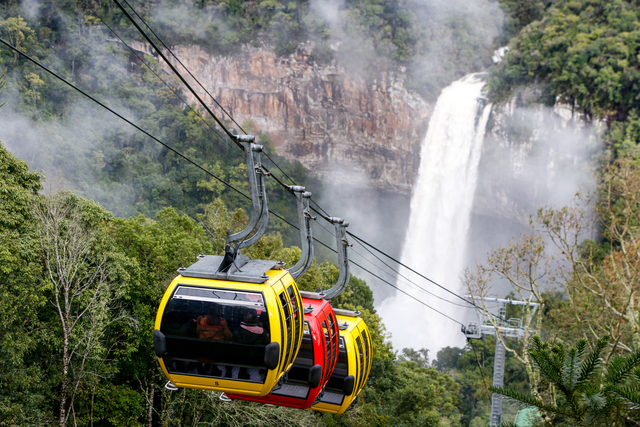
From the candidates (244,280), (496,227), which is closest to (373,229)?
(496,227)

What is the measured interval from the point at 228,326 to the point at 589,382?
3.59 meters

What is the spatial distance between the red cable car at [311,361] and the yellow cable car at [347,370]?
0.57m

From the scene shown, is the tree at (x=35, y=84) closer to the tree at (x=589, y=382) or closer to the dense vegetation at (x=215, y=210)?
the dense vegetation at (x=215, y=210)

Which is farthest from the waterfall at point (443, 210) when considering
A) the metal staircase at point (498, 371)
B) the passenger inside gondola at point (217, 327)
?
the passenger inside gondola at point (217, 327)

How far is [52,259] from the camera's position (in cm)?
1139

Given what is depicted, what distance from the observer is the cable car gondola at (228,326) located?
5514mm

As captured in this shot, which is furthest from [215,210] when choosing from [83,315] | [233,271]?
[233,271]

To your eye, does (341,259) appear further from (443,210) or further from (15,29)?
(15,29)

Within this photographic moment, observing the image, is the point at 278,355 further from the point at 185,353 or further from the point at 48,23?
the point at 48,23

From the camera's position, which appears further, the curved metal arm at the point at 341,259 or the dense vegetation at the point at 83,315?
the dense vegetation at the point at 83,315

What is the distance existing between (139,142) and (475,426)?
99.6 feet

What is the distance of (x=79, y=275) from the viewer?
12.1m

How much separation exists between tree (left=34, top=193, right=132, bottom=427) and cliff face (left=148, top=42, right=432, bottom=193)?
1343 inches

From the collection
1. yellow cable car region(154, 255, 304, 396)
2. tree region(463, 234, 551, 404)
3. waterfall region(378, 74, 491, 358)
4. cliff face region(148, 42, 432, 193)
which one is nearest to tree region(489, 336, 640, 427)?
yellow cable car region(154, 255, 304, 396)
